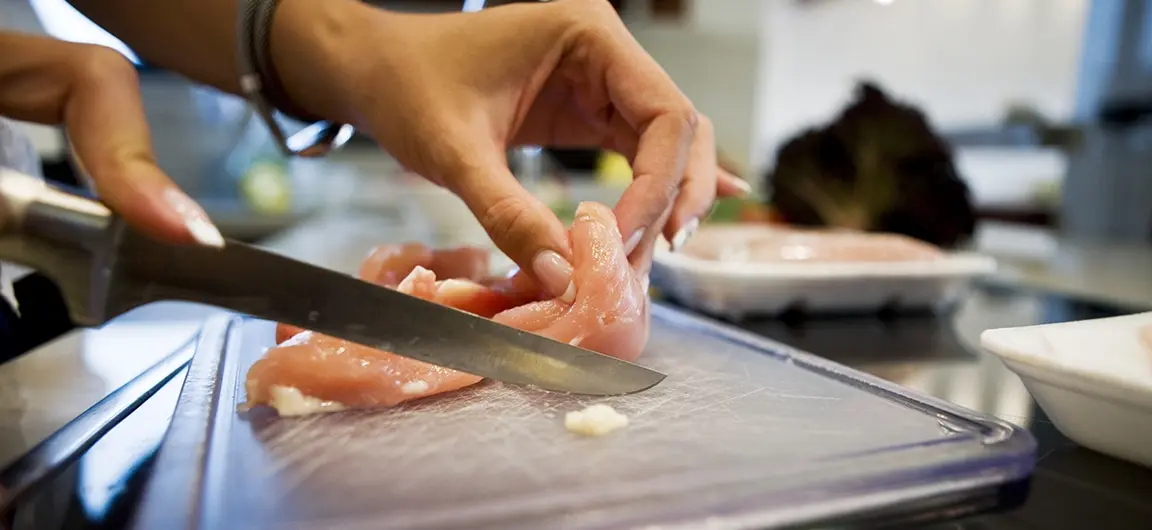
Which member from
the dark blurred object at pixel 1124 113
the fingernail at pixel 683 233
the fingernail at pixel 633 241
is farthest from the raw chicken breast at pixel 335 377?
the dark blurred object at pixel 1124 113

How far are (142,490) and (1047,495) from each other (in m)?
0.61

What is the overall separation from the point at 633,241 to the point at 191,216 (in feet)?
1.35

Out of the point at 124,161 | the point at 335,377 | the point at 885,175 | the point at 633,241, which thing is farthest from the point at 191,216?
the point at 885,175

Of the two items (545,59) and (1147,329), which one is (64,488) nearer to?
(545,59)

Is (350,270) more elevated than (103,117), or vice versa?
(103,117)

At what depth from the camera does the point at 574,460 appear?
54cm

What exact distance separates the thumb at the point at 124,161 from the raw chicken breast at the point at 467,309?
13cm

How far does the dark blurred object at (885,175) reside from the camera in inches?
64.8

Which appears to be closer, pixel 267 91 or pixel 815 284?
pixel 267 91

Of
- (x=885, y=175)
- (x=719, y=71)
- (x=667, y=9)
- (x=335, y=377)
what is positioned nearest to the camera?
(x=335, y=377)

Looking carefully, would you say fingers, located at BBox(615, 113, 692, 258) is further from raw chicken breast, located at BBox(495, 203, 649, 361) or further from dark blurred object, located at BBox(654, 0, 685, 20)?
dark blurred object, located at BBox(654, 0, 685, 20)

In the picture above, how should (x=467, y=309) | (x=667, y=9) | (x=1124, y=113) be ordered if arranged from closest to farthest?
(x=467, y=309)
(x=1124, y=113)
(x=667, y=9)

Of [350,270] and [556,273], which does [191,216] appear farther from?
[350,270]

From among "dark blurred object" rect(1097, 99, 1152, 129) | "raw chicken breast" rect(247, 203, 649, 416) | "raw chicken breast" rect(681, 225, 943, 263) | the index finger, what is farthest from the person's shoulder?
"dark blurred object" rect(1097, 99, 1152, 129)
